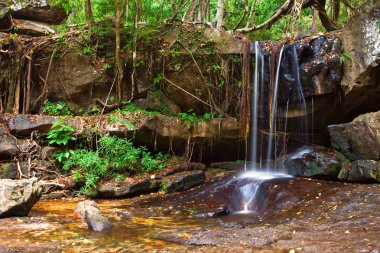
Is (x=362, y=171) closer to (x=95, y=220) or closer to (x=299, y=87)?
(x=299, y=87)

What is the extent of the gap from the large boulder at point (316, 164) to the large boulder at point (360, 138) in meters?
0.29

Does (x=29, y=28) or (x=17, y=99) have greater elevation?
(x=29, y=28)

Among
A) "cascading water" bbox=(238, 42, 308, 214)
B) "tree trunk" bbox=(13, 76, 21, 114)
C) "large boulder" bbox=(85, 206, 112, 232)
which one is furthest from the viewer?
"tree trunk" bbox=(13, 76, 21, 114)

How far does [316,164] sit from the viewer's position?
8250mm

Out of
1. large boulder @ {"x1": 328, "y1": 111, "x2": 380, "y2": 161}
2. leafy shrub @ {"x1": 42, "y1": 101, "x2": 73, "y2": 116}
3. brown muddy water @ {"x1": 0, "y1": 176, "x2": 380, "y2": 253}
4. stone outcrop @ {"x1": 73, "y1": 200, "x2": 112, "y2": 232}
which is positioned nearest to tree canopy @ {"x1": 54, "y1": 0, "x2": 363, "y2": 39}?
leafy shrub @ {"x1": 42, "y1": 101, "x2": 73, "y2": 116}

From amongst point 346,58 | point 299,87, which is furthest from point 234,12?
point 346,58

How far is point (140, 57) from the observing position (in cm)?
1077

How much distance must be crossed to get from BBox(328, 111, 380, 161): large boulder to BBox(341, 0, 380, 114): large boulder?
1.12 meters

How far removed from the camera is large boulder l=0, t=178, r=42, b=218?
5340 mm

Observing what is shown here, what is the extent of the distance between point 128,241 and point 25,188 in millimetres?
2143

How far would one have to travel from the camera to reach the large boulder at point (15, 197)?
5.34 m

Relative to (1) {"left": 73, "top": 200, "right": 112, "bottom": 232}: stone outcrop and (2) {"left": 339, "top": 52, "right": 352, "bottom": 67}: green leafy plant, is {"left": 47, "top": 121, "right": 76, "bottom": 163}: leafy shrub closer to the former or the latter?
(1) {"left": 73, "top": 200, "right": 112, "bottom": 232}: stone outcrop

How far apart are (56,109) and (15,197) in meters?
5.37

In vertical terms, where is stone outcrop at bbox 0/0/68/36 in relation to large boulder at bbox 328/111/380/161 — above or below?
above
